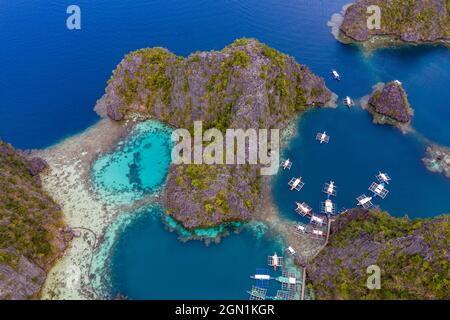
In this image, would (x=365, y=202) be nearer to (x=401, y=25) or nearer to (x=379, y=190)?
(x=379, y=190)

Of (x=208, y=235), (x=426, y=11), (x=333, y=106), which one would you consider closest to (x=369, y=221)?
(x=208, y=235)

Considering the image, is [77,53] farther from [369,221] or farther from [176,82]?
[369,221]

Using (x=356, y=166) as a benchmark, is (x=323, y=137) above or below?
above

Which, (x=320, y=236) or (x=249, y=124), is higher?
(x=249, y=124)

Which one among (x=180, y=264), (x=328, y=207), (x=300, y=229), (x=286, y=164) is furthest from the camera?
(x=286, y=164)

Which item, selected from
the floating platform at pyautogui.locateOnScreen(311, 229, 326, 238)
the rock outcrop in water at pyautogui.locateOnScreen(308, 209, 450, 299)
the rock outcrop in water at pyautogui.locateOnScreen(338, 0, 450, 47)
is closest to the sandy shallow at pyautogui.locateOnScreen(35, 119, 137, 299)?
the floating platform at pyautogui.locateOnScreen(311, 229, 326, 238)

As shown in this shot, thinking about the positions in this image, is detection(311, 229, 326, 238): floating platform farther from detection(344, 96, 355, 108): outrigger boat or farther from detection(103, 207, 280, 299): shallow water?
detection(344, 96, 355, 108): outrigger boat

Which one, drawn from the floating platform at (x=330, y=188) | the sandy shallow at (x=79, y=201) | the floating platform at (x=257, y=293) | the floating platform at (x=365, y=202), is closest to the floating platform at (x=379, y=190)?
the floating platform at (x=365, y=202)

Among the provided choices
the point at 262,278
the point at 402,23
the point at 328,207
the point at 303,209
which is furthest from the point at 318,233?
the point at 402,23
